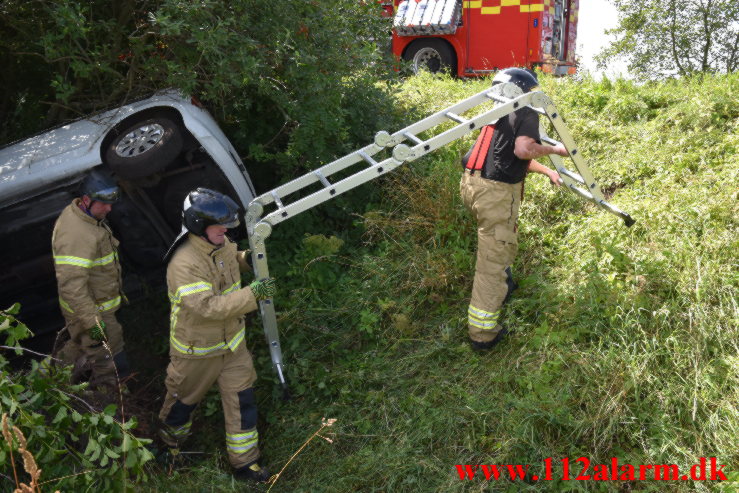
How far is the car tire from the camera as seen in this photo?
13.6 feet

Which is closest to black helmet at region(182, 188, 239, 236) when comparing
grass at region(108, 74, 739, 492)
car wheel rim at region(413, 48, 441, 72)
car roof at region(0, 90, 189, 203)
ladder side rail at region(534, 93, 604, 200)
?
car roof at region(0, 90, 189, 203)

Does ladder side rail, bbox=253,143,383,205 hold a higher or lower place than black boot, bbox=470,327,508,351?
higher

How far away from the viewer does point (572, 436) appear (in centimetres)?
312

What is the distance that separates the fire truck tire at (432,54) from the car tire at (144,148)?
5744 millimetres

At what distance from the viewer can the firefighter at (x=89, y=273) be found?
12.6 feet

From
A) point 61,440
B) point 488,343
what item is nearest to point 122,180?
point 61,440

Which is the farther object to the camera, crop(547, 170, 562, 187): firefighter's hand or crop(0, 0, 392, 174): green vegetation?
crop(0, 0, 392, 174): green vegetation

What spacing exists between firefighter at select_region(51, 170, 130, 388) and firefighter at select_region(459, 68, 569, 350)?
2432mm

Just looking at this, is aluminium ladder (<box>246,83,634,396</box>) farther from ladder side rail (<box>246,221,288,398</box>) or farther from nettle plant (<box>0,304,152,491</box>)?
nettle plant (<box>0,304,152,491</box>)

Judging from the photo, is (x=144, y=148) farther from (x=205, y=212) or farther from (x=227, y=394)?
(x=227, y=394)

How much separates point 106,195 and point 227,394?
1.56 m

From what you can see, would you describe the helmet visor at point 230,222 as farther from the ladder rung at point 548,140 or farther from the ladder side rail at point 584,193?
the ladder side rail at point 584,193

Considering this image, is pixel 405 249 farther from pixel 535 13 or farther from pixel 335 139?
pixel 535 13

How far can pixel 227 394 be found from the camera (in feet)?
12.0
